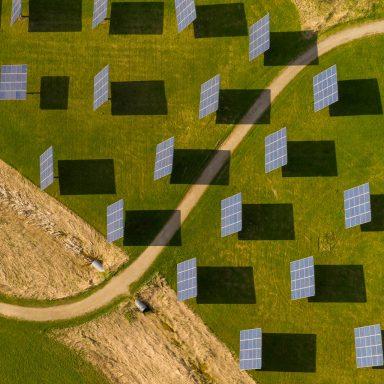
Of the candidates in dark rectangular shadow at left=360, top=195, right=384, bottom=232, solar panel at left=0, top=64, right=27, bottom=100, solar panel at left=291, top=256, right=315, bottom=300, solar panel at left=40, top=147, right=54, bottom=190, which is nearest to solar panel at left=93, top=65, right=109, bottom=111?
solar panel at left=40, top=147, right=54, bottom=190

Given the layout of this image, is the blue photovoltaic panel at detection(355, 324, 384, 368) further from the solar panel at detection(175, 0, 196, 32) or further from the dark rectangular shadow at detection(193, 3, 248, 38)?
the solar panel at detection(175, 0, 196, 32)

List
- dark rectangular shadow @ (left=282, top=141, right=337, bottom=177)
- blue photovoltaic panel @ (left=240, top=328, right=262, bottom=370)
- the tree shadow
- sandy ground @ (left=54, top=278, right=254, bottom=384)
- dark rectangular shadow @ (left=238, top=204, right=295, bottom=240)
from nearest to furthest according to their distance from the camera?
blue photovoltaic panel @ (left=240, top=328, right=262, bottom=370) < sandy ground @ (left=54, top=278, right=254, bottom=384) < dark rectangular shadow @ (left=238, top=204, right=295, bottom=240) < dark rectangular shadow @ (left=282, top=141, right=337, bottom=177) < the tree shadow

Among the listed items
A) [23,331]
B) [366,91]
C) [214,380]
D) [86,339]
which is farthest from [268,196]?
[23,331]

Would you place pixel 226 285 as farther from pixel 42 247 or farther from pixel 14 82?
pixel 14 82

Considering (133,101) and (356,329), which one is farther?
(133,101)

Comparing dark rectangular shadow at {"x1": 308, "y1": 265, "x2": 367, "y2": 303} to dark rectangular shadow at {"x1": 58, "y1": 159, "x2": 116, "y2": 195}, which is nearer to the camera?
dark rectangular shadow at {"x1": 308, "y1": 265, "x2": 367, "y2": 303}

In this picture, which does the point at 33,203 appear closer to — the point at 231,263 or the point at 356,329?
the point at 231,263
